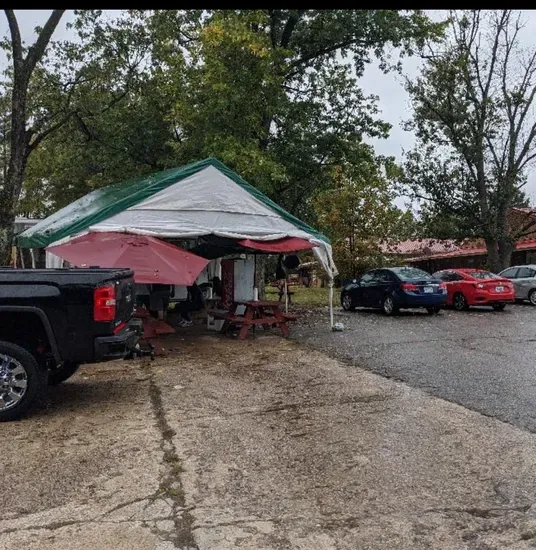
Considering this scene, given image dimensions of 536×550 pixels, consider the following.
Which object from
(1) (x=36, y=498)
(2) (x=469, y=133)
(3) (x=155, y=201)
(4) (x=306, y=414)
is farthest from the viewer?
→ (2) (x=469, y=133)

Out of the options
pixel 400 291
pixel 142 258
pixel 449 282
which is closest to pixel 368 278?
pixel 400 291

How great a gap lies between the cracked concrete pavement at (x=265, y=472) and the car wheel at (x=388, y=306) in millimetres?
10616

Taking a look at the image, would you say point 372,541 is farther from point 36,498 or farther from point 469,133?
point 469,133

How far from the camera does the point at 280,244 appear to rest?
12602mm

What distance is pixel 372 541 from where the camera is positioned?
11.4 ft

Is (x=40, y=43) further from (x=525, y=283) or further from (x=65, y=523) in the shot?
(x=525, y=283)

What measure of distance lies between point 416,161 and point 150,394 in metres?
Answer: 25.0

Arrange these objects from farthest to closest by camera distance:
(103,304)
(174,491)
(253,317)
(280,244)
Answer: (253,317), (280,244), (103,304), (174,491)

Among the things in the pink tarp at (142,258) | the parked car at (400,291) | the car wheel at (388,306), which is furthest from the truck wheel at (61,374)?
the car wheel at (388,306)

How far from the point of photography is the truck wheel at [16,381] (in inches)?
239

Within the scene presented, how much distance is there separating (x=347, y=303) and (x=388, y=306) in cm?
263

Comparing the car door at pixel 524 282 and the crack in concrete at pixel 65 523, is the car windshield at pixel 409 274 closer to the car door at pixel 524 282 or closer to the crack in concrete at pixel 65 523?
the car door at pixel 524 282

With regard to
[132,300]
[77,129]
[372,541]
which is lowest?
[372,541]

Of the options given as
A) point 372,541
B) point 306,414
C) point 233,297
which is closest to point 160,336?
point 233,297
